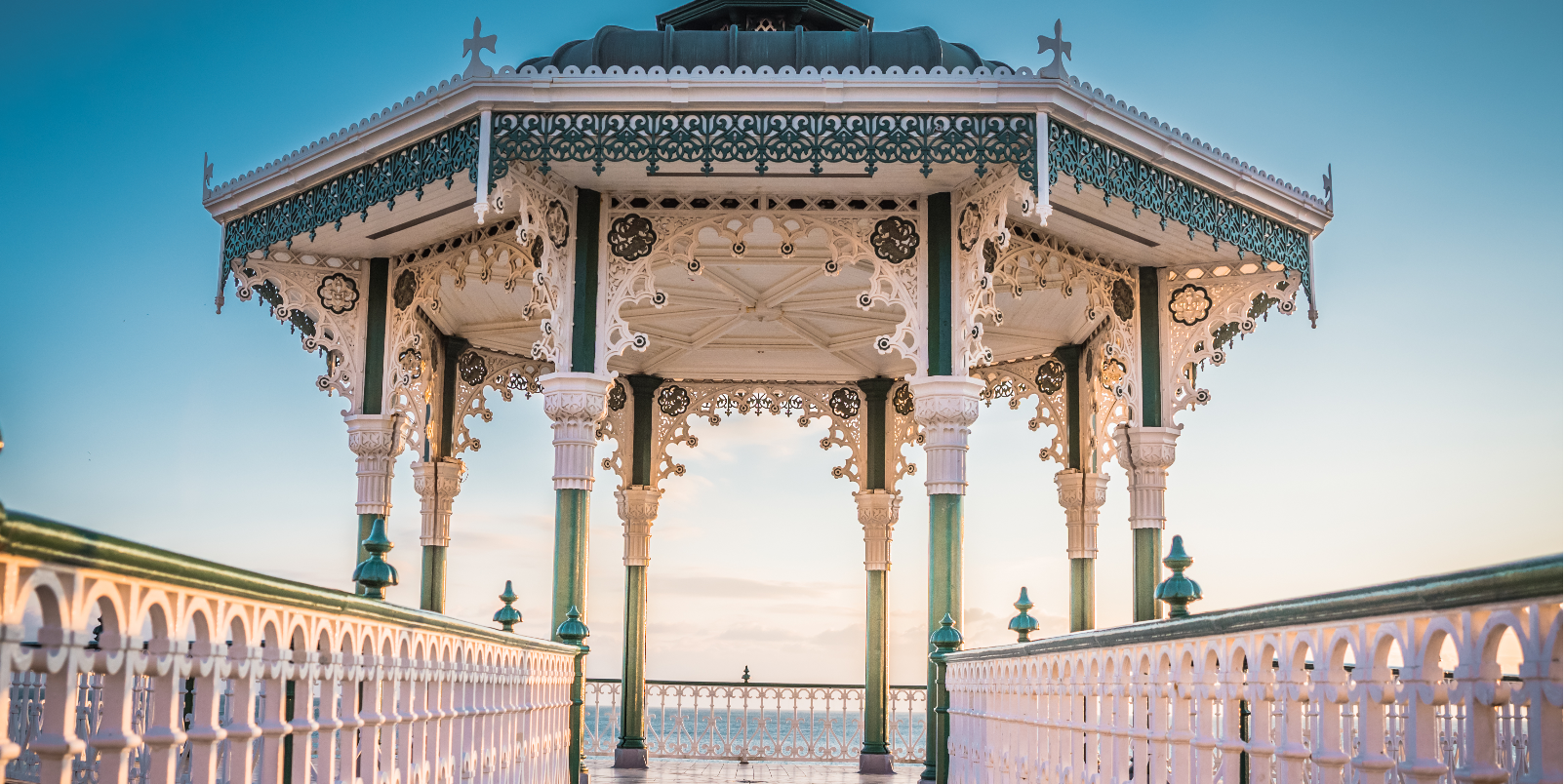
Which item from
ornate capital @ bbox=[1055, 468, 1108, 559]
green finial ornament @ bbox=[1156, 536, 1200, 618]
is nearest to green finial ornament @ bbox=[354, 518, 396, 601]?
green finial ornament @ bbox=[1156, 536, 1200, 618]

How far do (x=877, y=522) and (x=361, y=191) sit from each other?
7218 mm

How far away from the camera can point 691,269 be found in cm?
995

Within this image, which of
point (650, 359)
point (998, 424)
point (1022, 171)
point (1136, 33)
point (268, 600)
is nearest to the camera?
point (268, 600)

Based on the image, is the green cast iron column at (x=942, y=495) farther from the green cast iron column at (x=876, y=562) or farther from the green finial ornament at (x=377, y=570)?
the green finial ornament at (x=377, y=570)

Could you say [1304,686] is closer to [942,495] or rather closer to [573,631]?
[573,631]

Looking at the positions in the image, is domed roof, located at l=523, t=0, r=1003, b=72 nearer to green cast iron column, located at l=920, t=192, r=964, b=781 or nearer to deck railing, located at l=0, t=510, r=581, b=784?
green cast iron column, located at l=920, t=192, r=964, b=781

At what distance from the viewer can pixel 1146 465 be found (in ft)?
36.1

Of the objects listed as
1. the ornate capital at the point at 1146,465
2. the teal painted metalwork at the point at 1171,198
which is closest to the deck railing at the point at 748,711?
the ornate capital at the point at 1146,465

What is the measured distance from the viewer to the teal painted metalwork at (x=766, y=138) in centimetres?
866

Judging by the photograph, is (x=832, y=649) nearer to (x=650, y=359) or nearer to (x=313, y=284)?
(x=650, y=359)

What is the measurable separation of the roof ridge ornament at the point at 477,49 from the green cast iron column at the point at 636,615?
6502 millimetres

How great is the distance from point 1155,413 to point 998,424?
1019 cm

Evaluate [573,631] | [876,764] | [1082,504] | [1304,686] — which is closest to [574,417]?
[573,631]

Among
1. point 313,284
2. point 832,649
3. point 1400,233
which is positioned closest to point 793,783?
point 313,284
